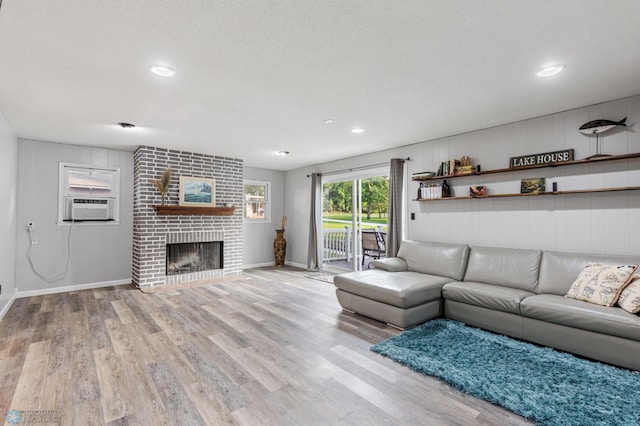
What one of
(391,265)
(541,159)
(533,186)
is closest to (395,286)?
(391,265)

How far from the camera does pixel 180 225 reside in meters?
5.64

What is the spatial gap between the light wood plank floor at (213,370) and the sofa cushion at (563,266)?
5.89 feet

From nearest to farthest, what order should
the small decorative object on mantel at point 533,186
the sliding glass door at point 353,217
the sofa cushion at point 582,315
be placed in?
the sofa cushion at point 582,315, the small decorative object on mantel at point 533,186, the sliding glass door at point 353,217

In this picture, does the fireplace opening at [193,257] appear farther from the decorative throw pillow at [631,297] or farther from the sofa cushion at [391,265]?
the decorative throw pillow at [631,297]

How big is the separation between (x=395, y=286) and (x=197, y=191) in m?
4.21

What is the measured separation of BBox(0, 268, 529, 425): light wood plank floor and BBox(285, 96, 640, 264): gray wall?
2.14 metres

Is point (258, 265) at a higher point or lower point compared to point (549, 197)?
lower

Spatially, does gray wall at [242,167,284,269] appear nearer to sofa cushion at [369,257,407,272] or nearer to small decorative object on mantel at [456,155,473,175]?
sofa cushion at [369,257,407,272]

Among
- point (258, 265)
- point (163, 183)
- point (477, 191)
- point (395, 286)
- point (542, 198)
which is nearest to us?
point (395, 286)

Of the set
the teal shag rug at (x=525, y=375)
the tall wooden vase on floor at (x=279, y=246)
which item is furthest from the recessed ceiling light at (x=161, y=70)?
the tall wooden vase on floor at (x=279, y=246)

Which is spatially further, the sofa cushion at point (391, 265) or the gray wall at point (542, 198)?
the sofa cushion at point (391, 265)

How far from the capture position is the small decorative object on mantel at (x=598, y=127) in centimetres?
314

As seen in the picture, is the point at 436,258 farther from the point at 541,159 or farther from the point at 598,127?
the point at 598,127

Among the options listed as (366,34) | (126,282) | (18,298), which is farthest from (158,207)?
(366,34)
